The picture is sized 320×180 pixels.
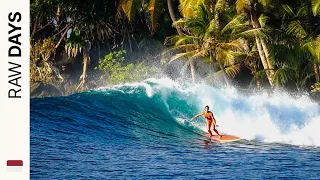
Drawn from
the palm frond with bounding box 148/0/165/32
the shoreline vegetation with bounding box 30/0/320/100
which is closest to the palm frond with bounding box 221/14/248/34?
the shoreline vegetation with bounding box 30/0/320/100

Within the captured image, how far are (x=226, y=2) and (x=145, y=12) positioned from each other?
174 inches

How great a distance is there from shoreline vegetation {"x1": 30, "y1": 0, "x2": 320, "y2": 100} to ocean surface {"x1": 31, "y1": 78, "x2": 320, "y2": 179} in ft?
3.90

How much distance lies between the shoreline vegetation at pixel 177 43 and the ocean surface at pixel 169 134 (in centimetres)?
119

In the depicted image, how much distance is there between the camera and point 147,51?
26.3 metres

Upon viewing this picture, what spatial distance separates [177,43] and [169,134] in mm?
4566

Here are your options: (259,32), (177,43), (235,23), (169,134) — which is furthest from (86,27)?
(169,134)

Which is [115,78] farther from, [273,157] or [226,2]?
[273,157]

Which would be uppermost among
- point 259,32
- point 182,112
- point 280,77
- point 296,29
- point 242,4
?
point 242,4

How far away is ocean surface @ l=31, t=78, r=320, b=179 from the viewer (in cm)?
1274

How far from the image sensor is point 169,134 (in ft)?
57.9

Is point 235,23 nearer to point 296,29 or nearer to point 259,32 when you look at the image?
point 259,32

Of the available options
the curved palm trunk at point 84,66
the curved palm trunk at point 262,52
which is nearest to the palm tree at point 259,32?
the curved palm trunk at point 262,52

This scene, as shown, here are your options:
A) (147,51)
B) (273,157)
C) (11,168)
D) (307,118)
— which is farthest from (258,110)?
(11,168)

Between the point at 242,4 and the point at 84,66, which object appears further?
the point at 84,66
